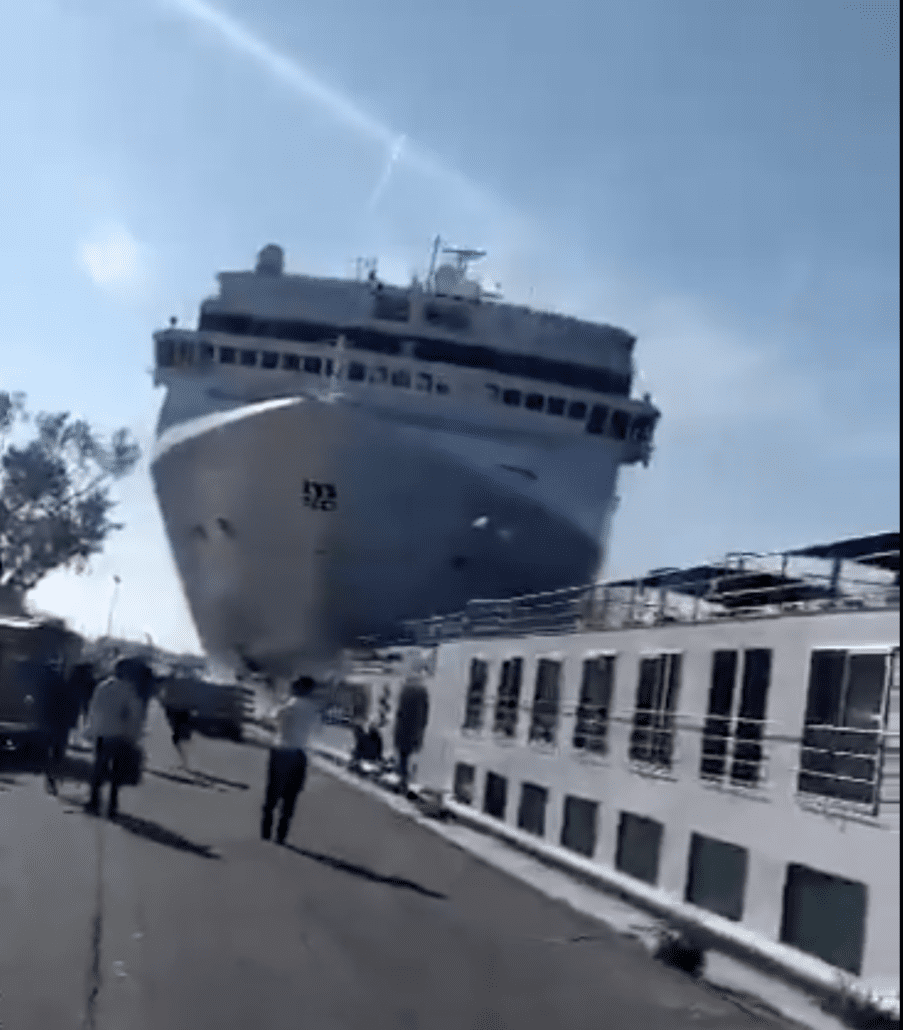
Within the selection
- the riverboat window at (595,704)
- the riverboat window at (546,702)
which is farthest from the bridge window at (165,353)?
the riverboat window at (595,704)

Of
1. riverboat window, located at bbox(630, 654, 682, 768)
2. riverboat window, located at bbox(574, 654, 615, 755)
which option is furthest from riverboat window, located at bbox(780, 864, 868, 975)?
riverboat window, located at bbox(574, 654, 615, 755)

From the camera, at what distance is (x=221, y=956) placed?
11.4 feet

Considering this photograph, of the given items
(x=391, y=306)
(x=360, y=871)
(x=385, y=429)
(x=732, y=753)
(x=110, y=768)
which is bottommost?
(x=360, y=871)

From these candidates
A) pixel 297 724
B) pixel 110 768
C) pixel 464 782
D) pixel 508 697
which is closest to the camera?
pixel 508 697

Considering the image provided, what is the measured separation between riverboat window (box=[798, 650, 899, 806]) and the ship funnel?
1798 mm

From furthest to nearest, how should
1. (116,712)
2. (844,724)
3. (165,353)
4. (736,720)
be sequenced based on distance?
(165,353), (116,712), (736,720), (844,724)

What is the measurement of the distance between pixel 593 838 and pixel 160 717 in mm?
1767

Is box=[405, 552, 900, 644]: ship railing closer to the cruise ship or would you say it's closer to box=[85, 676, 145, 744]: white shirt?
the cruise ship

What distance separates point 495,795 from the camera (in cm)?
289

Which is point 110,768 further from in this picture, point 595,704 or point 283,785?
point 595,704

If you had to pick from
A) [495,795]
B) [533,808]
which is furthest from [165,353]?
[533,808]

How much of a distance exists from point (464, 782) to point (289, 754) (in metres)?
0.61

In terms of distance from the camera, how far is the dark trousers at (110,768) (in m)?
3.97

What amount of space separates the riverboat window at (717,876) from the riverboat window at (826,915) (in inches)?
4.2
